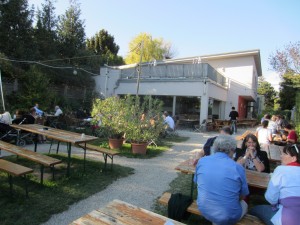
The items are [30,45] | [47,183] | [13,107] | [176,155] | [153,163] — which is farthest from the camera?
[30,45]

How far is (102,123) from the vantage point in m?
8.93

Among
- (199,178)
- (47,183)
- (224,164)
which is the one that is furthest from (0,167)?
(224,164)

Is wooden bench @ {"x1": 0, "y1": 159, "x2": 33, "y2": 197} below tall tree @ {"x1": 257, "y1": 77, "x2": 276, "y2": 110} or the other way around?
below

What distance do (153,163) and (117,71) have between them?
1419 centimetres

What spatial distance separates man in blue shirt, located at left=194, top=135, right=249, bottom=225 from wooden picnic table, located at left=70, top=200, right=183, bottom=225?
590 mm

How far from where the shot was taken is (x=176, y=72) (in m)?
17.9

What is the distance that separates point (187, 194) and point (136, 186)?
1.05 meters

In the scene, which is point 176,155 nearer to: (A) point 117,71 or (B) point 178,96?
(B) point 178,96

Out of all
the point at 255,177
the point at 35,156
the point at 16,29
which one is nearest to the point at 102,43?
the point at 16,29

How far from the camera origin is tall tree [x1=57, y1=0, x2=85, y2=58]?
85.0 feet

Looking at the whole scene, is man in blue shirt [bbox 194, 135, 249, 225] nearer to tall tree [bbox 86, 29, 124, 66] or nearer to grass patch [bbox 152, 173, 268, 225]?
grass patch [bbox 152, 173, 268, 225]

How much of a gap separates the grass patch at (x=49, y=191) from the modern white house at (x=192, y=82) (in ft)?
34.8

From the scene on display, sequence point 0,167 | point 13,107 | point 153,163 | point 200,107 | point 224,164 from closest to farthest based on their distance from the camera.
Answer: point 224,164
point 0,167
point 153,163
point 13,107
point 200,107

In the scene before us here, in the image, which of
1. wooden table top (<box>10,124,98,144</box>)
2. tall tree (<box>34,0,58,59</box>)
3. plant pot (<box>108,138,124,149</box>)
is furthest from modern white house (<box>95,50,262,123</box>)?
wooden table top (<box>10,124,98,144</box>)
